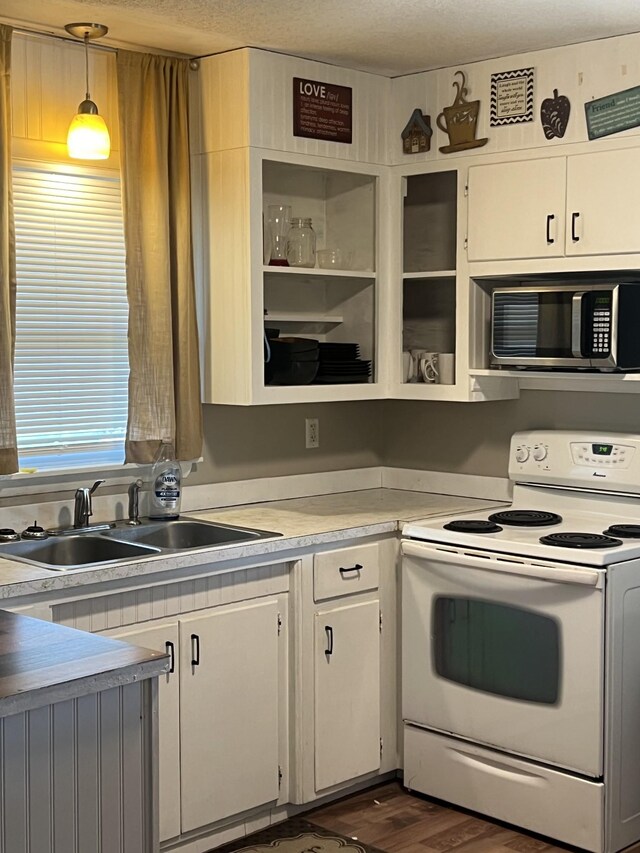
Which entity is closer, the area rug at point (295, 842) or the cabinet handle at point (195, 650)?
the cabinet handle at point (195, 650)

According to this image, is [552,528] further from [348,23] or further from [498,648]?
[348,23]

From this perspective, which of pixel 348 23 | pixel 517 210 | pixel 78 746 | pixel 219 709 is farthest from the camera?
pixel 517 210

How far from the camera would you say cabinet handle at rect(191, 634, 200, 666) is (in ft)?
10.4

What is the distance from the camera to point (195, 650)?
10.4 ft

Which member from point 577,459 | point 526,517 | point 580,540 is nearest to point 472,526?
point 526,517

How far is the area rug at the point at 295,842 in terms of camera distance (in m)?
3.29

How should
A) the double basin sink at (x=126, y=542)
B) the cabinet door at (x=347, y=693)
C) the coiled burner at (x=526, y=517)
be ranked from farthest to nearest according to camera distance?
1. the coiled burner at (x=526, y=517)
2. the cabinet door at (x=347, y=693)
3. the double basin sink at (x=126, y=542)

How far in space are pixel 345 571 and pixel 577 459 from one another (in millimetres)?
899

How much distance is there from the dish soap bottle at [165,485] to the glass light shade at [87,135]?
0.95 metres

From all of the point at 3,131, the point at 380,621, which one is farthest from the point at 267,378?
the point at 3,131

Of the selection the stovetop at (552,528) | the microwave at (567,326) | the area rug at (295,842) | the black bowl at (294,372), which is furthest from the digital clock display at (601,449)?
the area rug at (295,842)

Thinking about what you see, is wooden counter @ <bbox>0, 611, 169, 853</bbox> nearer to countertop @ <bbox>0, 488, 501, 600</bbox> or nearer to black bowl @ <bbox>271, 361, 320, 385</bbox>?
countertop @ <bbox>0, 488, 501, 600</bbox>

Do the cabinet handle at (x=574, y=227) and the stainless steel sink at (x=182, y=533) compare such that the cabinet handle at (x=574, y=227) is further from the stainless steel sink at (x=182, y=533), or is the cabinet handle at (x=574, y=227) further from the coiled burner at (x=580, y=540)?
the stainless steel sink at (x=182, y=533)

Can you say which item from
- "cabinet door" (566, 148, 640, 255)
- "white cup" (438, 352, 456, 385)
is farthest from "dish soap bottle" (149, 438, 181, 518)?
"cabinet door" (566, 148, 640, 255)
